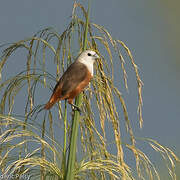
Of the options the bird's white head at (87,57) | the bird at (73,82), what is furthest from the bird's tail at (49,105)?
the bird's white head at (87,57)

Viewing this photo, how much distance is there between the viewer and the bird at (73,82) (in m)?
3.34

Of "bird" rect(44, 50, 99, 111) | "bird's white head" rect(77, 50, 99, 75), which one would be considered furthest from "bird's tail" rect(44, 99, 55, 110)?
"bird's white head" rect(77, 50, 99, 75)

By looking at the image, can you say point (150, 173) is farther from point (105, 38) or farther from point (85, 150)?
point (105, 38)

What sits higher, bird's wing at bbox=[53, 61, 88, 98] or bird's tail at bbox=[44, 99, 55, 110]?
bird's wing at bbox=[53, 61, 88, 98]

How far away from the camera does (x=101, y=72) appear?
10.8 ft

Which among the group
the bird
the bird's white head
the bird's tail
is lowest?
the bird's tail

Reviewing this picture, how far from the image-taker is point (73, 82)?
3.44 metres

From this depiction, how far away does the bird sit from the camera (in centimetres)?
334

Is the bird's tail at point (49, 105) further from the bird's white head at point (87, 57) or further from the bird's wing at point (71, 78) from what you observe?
the bird's white head at point (87, 57)

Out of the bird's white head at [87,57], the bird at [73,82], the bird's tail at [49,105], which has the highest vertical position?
the bird's white head at [87,57]

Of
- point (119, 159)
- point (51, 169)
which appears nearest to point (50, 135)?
point (51, 169)

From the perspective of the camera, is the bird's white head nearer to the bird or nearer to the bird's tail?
the bird

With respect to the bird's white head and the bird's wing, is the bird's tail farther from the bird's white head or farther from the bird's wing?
the bird's white head

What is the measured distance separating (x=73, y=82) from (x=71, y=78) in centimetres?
4
